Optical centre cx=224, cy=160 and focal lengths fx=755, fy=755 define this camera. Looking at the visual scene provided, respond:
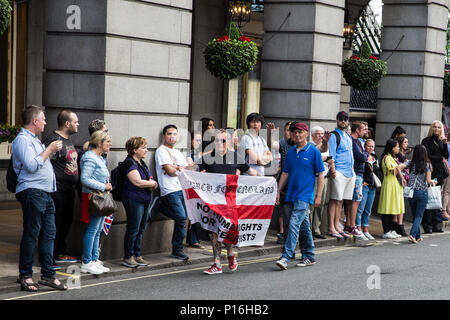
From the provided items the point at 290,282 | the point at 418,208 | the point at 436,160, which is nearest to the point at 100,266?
the point at 290,282

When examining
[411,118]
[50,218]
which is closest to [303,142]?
[50,218]

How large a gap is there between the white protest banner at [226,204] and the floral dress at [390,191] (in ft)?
14.9

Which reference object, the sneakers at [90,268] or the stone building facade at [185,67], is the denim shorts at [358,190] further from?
the sneakers at [90,268]

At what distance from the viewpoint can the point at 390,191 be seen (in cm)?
1379

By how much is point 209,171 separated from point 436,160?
6.27 meters

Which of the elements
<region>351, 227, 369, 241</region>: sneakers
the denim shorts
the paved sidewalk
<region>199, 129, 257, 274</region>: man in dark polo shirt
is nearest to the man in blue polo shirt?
<region>199, 129, 257, 274</region>: man in dark polo shirt

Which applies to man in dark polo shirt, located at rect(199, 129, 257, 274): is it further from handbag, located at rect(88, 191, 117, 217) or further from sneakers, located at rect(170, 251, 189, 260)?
handbag, located at rect(88, 191, 117, 217)

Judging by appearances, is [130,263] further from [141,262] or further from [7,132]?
[7,132]

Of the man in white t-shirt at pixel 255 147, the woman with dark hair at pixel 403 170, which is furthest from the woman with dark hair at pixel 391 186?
the man in white t-shirt at pixel 255 147

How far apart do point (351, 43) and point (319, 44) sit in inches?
322

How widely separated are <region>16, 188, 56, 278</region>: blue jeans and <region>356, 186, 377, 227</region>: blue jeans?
6537 mm

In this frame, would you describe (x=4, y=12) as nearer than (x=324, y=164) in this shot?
Yes
